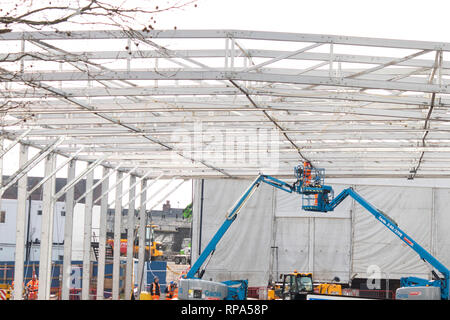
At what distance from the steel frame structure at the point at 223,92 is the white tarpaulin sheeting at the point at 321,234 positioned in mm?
6265

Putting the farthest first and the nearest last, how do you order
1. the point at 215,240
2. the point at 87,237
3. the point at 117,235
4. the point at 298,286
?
1. the point at 117,235
2. the point at 87,237
3. the point at 298,286
4. the point at 215,240

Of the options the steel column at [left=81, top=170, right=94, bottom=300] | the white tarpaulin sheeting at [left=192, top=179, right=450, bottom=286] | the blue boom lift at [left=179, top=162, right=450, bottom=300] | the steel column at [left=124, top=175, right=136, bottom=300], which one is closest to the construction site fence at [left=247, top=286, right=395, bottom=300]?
the white tarpaulin sheeting at [left=192, top=179, right=450, bottom=286]

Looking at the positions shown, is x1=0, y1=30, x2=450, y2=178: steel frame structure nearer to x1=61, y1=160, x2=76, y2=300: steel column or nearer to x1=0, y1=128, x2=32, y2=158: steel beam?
x1=0, y1=128, x2=32, y2=158: steel beam

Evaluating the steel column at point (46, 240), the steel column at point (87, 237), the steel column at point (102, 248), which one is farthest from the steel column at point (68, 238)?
the steel column at point (102, 248)

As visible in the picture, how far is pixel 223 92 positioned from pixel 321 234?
22114mm

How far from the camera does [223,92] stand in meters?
17.2

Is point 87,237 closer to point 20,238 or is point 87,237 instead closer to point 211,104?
point 20,238

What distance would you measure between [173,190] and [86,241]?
9670 millimetres

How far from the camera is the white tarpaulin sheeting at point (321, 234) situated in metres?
37.0

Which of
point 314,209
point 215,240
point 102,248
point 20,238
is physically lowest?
point 102,248

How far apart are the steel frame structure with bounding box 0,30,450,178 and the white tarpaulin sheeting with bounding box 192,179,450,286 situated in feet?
20.6

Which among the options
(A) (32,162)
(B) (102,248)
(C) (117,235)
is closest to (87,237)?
(B) (102,248)

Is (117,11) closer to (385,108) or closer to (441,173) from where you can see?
(385,108)

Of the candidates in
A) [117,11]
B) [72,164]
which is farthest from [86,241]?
[117,11]
